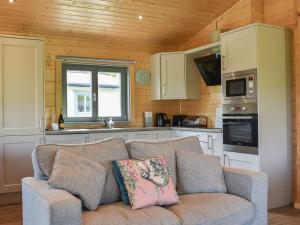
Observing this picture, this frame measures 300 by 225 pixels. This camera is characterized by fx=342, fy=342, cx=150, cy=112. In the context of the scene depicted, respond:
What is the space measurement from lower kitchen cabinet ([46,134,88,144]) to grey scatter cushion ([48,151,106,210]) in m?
2.07

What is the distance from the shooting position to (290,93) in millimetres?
4102

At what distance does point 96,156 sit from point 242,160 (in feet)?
6.79

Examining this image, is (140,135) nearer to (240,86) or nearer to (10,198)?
(240,86)

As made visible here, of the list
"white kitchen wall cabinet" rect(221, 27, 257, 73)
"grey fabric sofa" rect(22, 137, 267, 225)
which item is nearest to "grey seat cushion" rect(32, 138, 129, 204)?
"grey fabric sofa" rect(22, 137, 267, 225)

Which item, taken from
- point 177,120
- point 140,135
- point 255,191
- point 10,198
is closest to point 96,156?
point 255,191

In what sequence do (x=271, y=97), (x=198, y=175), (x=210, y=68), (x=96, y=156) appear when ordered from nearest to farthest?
(x=96, y=156) < (x=198, y=175) < (x=271, y=97) < (x=210, y=68)

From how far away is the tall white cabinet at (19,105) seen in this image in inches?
163

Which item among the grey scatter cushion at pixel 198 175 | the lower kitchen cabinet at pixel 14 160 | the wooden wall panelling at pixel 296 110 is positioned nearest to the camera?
the grey scatter cushion at pixel 198 175

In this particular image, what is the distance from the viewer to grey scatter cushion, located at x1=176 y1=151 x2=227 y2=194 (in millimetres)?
2748

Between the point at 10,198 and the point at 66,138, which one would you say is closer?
the point at 10,198

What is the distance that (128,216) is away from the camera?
2125 mm

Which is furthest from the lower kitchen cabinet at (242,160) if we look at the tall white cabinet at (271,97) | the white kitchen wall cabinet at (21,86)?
the white kitchen wall cabinet at (21,86)

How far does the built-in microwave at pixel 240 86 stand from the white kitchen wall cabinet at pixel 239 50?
7 cm

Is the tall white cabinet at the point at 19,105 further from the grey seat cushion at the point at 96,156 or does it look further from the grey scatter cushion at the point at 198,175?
the grey scatter cushion at the point at 198,175
